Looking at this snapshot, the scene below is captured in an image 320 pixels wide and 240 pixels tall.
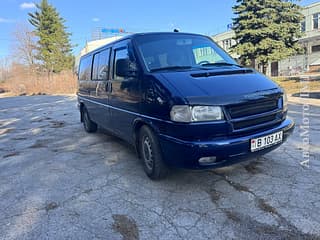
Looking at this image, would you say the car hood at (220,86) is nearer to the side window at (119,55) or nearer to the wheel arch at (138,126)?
the wheel arch at (138,126)

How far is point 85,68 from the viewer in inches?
248

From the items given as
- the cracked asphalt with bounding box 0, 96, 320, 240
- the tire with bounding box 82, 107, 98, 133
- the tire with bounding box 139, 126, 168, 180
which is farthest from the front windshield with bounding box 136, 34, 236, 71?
the tire with bounding box 82, 107, 98, 133

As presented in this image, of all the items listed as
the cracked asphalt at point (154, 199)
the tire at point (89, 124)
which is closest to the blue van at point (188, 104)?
the cracked asphalt at point (154, 199)

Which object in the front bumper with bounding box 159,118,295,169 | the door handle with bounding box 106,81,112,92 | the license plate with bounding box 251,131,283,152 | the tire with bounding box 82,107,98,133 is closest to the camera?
the front bumper with bounding box 159,118,295,169

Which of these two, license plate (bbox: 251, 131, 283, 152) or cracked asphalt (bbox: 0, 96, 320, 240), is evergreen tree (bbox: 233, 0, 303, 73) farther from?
license plate (bbox: 251, 131, 283, 152)

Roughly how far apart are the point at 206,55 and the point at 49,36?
1484 inches

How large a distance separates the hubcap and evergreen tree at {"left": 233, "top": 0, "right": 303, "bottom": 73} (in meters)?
18.8

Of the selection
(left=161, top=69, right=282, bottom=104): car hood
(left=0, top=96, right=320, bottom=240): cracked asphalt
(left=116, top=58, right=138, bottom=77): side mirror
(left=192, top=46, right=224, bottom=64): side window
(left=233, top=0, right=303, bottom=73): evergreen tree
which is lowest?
(left=0, top=96, right=320, bottom=240): cracked asphalt

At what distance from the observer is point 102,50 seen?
5.02 m

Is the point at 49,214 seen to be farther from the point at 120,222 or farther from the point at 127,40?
the point at 127,40

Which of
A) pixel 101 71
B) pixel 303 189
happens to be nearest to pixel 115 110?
pixel 101 71

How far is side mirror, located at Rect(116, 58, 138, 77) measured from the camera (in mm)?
3496

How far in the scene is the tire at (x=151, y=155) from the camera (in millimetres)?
3137

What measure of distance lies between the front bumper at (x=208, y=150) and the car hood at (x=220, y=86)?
16.0 inches
